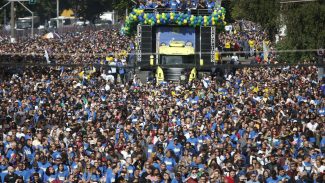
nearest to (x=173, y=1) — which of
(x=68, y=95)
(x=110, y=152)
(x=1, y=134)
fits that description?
(x=68, y=95)

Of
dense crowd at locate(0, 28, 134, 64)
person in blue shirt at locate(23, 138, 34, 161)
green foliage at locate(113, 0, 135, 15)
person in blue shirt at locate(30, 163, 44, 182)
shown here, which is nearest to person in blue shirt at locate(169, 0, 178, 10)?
dense crowd at locate(0, 28, 134, 64)

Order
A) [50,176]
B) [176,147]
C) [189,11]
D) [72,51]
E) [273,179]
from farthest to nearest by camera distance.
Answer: [72,51]
[189,11]
[176,147]
[50,176]
[273,179]

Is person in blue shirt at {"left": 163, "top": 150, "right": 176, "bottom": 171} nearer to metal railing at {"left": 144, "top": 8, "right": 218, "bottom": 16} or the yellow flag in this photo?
the yellow flag

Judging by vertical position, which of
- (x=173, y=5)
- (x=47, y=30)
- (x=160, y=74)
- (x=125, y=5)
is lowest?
(x=47, y=30)

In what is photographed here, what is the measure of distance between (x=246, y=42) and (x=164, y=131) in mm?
36600

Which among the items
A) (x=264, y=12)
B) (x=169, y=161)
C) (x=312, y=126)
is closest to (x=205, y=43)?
(x=264, y=12)

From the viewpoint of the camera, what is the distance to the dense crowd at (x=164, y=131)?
21.3 metres

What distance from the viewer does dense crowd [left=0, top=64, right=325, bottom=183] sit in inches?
838

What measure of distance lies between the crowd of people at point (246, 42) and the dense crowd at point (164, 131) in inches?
545

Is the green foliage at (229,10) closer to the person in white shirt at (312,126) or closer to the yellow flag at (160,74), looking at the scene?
the yellow flag at (160,74)

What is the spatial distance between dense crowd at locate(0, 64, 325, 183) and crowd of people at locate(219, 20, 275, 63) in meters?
13.8

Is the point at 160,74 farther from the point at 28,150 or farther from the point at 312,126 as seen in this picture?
the point at 28,150

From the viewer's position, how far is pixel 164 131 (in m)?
26.1

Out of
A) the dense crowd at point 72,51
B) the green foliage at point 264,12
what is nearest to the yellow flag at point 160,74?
the dense crowd at point 72,51
